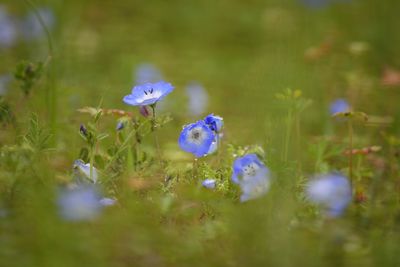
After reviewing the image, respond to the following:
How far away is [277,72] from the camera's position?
6.09 feet

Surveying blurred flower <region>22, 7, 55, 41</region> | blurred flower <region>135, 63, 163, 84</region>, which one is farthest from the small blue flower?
blurred flower <region>22, 7, 55, 41</region>

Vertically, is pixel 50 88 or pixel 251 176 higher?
pixel 50 88

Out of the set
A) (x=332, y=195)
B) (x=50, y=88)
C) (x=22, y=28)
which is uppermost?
(x=22, y=28)

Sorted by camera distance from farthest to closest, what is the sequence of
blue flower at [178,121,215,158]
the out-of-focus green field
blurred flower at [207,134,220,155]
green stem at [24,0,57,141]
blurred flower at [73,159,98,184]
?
green stem at [24,0,57,141]
blurred flower at [207,134,220,155]
blue flower at [178,121,215,158]
blurred flower at [73,159,98,184]
the out-of-focus green field

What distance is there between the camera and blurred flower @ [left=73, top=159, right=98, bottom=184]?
5.45ft

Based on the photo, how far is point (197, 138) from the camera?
1.77 metres

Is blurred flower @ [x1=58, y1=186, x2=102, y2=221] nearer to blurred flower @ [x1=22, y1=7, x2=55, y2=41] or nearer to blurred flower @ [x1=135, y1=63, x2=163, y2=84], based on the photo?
blurred flower @ [x1=135, y1=63, x2=163, y2=84]

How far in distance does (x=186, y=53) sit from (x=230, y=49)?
256 millimetres

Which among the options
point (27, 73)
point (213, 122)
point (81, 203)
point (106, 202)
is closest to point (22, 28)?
point (27, 73)

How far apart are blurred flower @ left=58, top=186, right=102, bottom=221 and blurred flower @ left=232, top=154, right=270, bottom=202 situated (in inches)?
13.9

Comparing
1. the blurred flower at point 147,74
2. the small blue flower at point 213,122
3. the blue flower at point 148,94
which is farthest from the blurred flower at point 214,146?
the blurred flower at point 147,74

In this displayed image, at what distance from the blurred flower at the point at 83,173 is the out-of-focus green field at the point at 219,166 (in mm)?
26

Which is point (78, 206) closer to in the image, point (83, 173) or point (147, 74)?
point (83, 173)

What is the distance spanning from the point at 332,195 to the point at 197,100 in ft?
5.02
